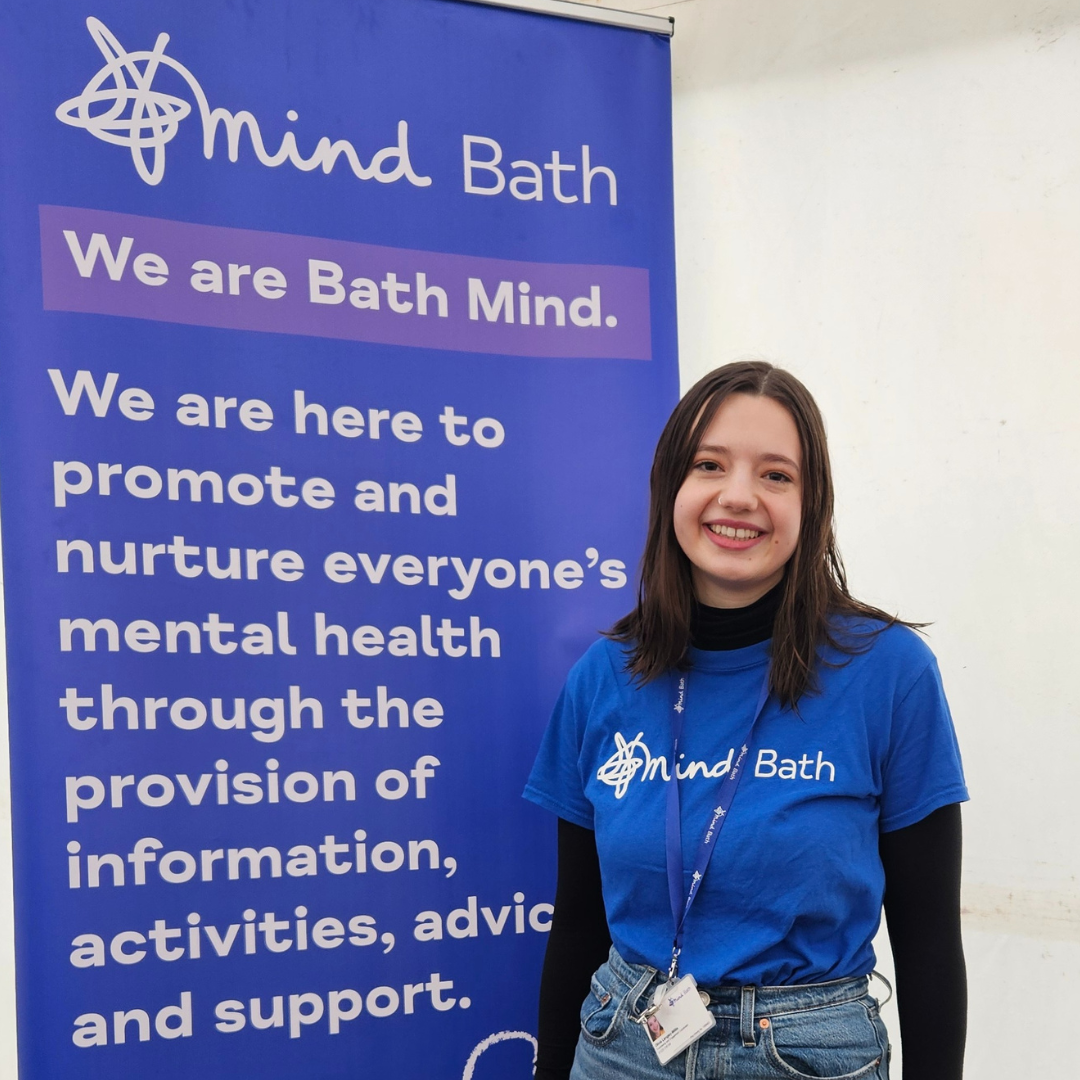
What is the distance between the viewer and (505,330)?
199cm

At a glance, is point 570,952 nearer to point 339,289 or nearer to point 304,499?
point 304,499

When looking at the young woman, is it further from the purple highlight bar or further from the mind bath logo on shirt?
the purple highlight bar

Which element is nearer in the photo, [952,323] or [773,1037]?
[773,1037]

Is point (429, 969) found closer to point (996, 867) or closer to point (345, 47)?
point (996, 867)

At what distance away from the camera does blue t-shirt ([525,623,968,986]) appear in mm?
1299

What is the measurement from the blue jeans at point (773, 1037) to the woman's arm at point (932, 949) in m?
0.04

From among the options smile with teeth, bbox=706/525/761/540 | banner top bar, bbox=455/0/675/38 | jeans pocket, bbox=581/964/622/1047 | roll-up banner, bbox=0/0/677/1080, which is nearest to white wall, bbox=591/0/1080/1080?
banner top bar, bbox=455/0/675/38

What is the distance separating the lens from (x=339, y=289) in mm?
1899

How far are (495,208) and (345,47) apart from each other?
1.19 ft

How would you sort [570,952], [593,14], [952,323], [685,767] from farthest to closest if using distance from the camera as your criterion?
[952,323]
[593,14]
[570,952]
[685,767]

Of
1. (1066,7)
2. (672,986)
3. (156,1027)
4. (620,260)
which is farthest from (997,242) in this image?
(156,1027)

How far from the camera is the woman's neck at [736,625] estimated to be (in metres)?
1.44

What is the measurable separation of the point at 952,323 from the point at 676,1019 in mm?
1434

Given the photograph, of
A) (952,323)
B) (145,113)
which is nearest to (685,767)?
(952,323)
